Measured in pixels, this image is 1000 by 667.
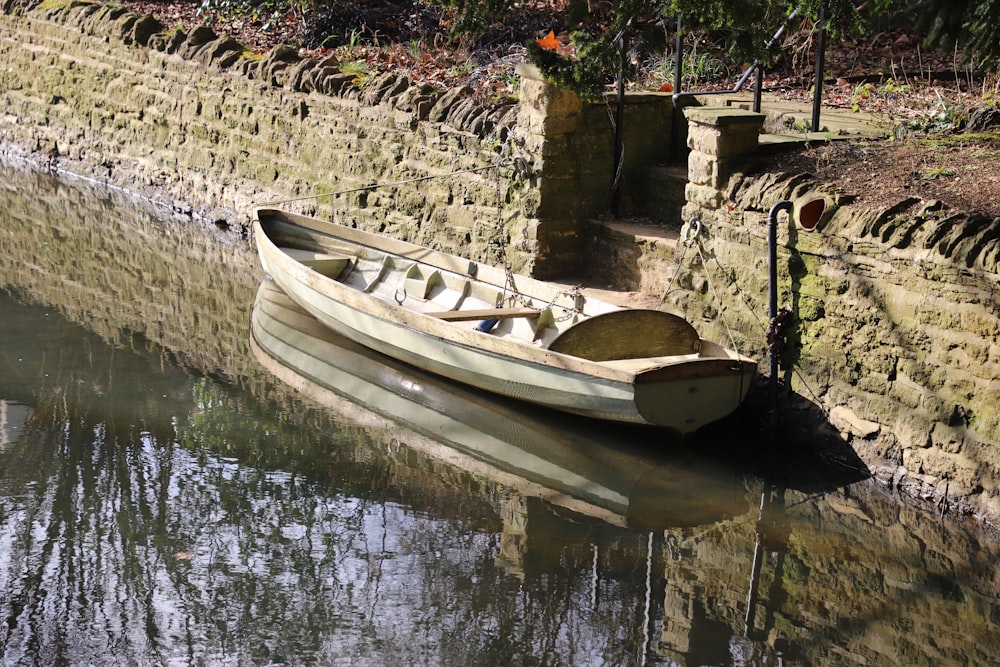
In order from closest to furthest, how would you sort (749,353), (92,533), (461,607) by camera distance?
(461,607), (92,533), (749,353)

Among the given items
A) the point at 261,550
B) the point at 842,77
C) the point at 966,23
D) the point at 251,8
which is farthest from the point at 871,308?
the point at 251,8

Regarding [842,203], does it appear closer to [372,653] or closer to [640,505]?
[640,505]

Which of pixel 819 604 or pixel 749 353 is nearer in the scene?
pixel 819 604

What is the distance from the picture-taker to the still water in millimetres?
5508

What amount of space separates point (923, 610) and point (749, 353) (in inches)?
94.7

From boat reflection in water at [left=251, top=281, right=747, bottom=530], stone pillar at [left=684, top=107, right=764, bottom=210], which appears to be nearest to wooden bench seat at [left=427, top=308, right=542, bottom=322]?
boat reflection in water at [left=251, top=281, right=747, bottom=530]

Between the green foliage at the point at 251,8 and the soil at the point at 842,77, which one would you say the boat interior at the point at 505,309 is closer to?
the soil at the point at 842,77

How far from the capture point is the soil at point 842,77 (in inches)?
297

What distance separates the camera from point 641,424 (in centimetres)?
750

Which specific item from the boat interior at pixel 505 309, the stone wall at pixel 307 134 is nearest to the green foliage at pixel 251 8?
the stone wall at pixel 307 134

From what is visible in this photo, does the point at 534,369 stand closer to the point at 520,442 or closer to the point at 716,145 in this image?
the point at 520,442

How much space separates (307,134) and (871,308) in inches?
270

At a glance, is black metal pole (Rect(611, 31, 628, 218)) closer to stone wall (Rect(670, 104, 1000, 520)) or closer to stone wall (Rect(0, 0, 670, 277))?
stone wall (Rect(0, 0, 670, 277))

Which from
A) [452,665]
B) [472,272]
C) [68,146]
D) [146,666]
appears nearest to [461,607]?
[452,665]
